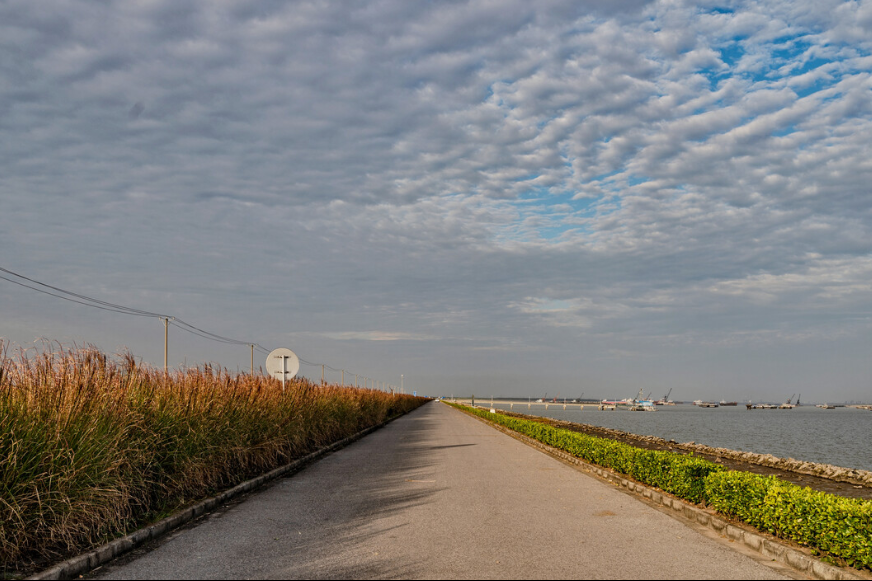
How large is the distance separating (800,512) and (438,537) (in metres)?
4.41

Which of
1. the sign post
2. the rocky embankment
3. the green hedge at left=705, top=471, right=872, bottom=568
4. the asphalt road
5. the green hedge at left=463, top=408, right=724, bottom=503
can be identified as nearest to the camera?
the asphalt road

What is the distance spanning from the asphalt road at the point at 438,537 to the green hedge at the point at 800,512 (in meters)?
0.71

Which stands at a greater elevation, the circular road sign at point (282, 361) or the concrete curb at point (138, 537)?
the circular road sign at point (282, 361)

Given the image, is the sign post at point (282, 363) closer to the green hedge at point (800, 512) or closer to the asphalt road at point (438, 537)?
the asphalt road at point (438, 537)

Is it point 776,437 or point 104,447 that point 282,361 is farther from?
point 776,437

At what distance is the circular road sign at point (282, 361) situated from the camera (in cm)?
1955

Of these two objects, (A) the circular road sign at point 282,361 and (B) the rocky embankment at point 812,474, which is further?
(A) the circular road sign at point 282,361

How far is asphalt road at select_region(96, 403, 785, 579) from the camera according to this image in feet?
19.5

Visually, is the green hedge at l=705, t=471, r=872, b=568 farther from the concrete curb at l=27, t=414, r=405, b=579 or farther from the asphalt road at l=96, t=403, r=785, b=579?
the concrete curb at l=27, t=414, r=405, b=579

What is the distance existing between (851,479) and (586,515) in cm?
1712

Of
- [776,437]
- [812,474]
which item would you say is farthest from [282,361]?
[776,437]

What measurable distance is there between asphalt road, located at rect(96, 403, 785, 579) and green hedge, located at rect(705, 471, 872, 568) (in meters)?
0.71

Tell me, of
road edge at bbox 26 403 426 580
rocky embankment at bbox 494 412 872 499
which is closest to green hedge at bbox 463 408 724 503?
rocky embankment at bbox 494 412 872 499

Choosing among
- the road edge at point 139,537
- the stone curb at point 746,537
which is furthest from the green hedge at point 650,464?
the road edge at point 139,537
